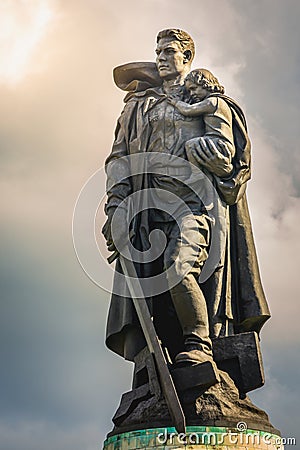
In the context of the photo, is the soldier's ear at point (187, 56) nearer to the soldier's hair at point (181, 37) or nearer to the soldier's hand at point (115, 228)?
the soldier's hair at point (181, 37)

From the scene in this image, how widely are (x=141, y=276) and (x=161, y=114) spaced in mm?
2397

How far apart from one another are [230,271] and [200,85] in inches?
104

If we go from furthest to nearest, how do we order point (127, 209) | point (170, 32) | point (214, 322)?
1. point (170, 32)
2. point (127, 209)
3. point (214, 322)

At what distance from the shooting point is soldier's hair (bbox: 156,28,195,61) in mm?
12148

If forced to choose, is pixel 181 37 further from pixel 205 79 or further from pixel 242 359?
pixel 242 359

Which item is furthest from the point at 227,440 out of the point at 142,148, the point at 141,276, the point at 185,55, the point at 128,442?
the point at 185,55

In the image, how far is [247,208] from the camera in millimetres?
11570

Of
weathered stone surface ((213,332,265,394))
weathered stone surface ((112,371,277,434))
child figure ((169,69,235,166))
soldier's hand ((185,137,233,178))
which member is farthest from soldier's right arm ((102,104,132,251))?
weathered stone surface ((112,371,277,434))

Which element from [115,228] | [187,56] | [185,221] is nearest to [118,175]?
[115,228]

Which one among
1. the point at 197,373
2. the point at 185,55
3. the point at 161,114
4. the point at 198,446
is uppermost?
the point at 185,55

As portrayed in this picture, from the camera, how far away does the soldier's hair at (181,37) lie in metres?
12.1

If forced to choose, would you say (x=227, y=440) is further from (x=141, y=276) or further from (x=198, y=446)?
(x=141, y=276)

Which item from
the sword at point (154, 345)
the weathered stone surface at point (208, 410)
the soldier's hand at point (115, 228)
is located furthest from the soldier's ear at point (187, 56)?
the weathered stone surface at point (208, 410)

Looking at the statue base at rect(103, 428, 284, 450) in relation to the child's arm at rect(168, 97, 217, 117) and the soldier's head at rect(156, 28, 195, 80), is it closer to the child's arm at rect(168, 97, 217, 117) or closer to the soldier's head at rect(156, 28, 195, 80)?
the child's arm at rect(168, 97, 217, 117)
